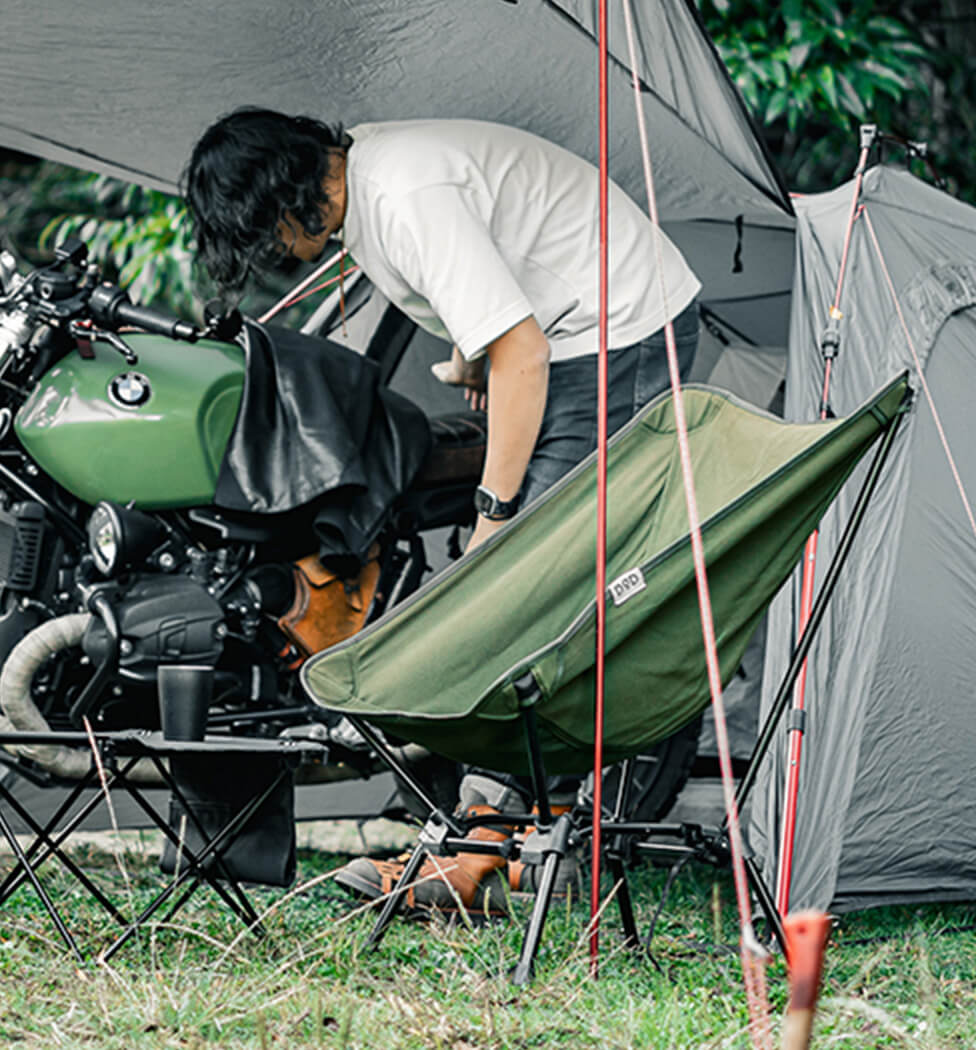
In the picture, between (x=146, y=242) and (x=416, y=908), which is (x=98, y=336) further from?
(x=146, y=242)

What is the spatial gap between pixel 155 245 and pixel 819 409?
3207mm

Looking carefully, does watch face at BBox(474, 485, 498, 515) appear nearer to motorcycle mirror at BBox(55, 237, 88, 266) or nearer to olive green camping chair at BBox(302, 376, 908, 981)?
olive green camping chair at BBox(302, 376, 908, 981)

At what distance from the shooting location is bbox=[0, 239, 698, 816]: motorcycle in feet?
7.24

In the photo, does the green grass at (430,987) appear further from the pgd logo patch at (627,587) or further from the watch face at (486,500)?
the watch face at (486,500)

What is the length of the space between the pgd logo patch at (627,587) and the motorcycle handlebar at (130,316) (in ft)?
3.24

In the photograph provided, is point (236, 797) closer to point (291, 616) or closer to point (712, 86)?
point (291, 616)

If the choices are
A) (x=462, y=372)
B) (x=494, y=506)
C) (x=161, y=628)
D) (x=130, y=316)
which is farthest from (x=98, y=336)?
A: (x=494, y=506)

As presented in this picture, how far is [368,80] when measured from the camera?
8.90ft

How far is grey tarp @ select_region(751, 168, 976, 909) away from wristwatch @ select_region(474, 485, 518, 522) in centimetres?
48

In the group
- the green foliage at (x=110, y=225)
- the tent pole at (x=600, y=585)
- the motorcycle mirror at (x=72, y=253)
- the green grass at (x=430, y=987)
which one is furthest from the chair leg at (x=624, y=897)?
the green foliage at (x=110, y=225)

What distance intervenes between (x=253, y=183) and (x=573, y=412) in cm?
59

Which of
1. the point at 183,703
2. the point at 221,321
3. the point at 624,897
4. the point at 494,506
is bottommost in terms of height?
the point at 624,897

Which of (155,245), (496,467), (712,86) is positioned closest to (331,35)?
(712,86)

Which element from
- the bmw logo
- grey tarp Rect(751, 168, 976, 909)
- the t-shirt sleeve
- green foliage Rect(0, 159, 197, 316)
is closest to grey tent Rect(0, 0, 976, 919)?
grey tarp Rect(751, 168, 976, 909)
